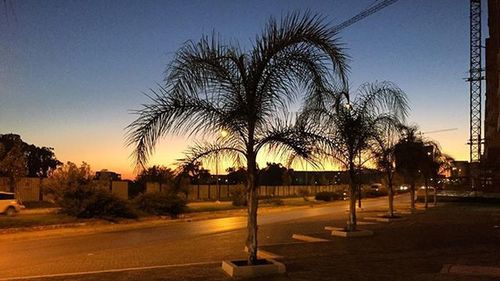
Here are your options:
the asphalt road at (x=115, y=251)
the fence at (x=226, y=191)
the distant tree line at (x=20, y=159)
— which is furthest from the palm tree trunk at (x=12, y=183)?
the asphalt road at (x=115, y=251)

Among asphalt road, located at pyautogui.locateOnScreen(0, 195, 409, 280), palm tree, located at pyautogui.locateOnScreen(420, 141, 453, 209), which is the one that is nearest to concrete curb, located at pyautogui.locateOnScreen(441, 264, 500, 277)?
asphalt road, located at pyautogui.locateOnScreen(0, 195, 409, 280)

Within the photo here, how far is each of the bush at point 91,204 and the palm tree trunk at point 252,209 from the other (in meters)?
18.3

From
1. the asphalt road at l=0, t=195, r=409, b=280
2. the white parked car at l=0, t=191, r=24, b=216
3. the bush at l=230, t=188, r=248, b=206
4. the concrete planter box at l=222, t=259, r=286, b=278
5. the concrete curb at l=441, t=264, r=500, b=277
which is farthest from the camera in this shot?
the bush at l=230, t=188, r=248, b=206

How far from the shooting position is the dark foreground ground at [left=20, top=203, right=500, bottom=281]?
10.4 metres

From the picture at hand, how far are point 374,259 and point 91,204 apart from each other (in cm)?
1806

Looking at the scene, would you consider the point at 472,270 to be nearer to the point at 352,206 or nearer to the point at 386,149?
the point at 352,206

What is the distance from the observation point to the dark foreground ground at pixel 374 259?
34.0ft

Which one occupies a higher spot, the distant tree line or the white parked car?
the distant tree line

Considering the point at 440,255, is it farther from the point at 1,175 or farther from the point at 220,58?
the point at 1,175

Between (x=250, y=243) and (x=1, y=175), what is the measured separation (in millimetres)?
37700

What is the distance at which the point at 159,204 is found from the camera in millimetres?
31766

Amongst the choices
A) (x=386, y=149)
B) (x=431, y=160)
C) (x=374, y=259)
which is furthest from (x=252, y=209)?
(x=431, y=160)

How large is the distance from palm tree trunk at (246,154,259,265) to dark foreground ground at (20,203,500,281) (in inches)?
24.9

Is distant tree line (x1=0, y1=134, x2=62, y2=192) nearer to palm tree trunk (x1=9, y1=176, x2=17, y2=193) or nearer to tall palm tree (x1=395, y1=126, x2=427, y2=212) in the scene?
palm tree trunk (x1=9, y1=176, x2=17, y2=193)
